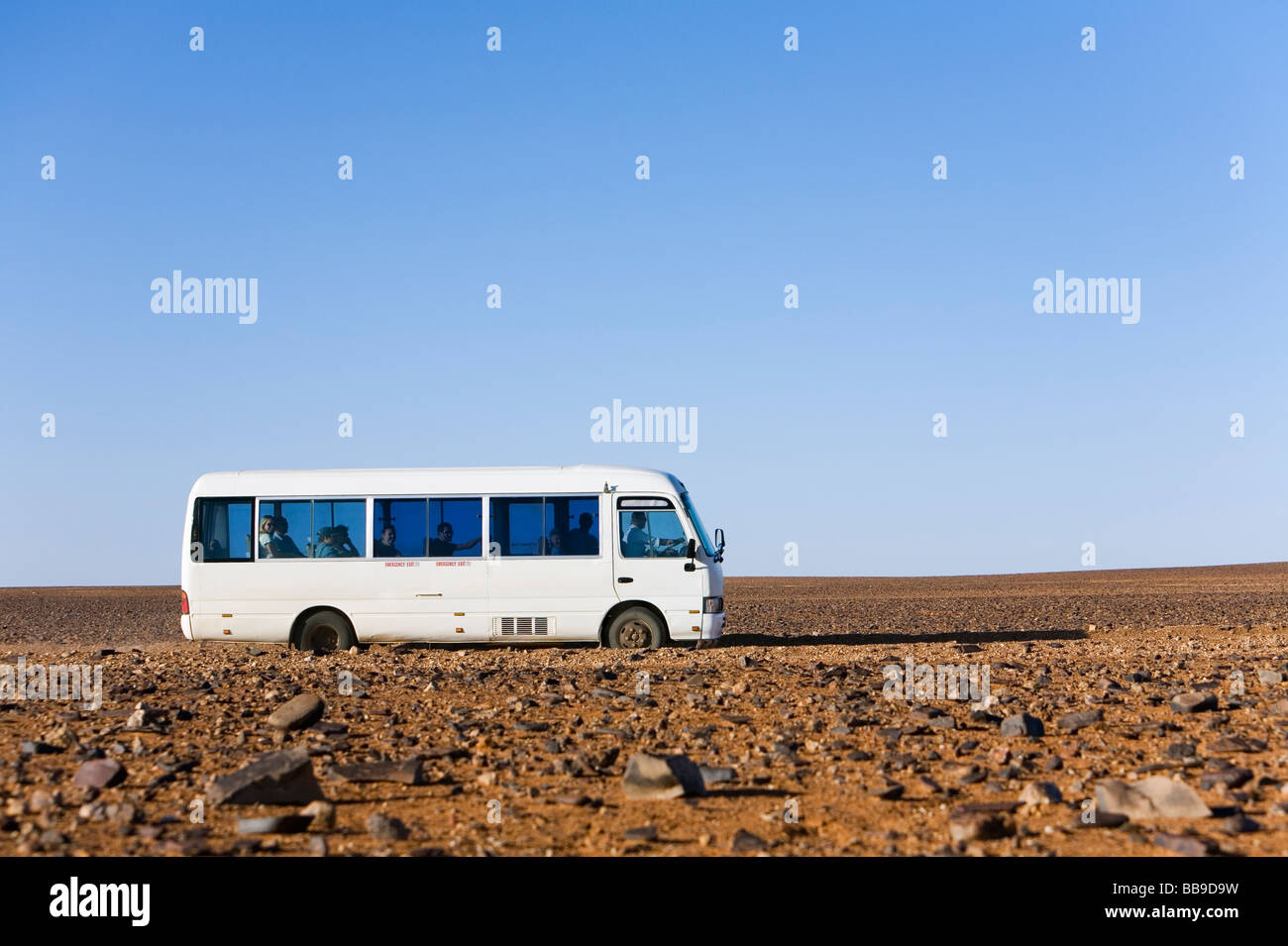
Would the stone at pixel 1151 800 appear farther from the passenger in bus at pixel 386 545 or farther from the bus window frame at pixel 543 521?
the passenger in bus at pixel 386 545

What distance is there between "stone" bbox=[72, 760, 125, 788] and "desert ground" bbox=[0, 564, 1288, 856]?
0.02 meters

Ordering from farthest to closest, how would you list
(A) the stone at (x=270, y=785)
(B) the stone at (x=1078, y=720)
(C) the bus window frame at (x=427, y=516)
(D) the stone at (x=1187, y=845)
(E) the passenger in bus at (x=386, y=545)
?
(E) the passenger in bus at (x=386, y=545)
(C) the bus window frame at (x=427, y=516)
(B) the stone at (x=1078, y=720)
(A) the stone at (x=270, y=785)
(D) the stone at (x=1187, y=845)

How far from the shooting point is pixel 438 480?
63.6 feet

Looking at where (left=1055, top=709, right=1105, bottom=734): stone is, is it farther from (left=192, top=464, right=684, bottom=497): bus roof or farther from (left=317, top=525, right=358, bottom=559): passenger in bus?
(left=317, top=525, right=358, bottom=559): passenger in bus

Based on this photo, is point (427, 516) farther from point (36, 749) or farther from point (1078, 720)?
point (1078, 720)

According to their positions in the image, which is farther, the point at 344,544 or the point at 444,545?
the point at 344,544

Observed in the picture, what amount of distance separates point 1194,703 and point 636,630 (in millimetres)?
9884

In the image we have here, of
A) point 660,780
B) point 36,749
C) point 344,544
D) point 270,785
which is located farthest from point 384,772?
point 344,544

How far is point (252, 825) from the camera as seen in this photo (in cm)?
675

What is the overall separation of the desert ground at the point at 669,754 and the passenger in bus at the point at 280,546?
318 centimetres

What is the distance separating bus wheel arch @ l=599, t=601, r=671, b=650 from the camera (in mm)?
18953

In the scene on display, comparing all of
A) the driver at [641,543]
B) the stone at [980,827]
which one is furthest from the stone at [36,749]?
the driver at [641,543]

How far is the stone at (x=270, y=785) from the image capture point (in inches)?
294

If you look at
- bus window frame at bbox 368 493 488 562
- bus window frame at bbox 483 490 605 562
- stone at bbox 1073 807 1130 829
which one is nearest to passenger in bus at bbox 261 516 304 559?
bus window frame at bbox 368 493 488 562
